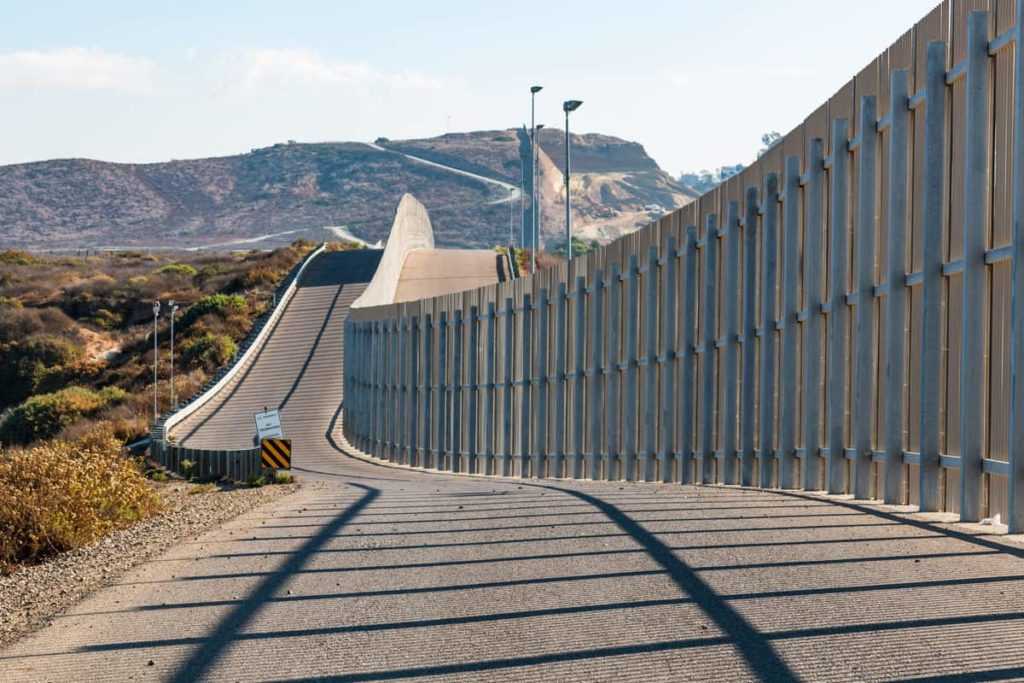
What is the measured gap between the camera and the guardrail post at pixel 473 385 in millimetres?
38688

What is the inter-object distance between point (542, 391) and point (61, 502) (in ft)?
64.7

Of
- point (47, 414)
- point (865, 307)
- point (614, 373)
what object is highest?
point (865, 307)

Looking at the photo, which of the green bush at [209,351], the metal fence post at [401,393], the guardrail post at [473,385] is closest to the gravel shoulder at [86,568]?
the guardrail post at [473,385]

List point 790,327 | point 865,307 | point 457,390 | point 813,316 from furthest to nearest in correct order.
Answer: point 457,390
point 790,327
point 813,316
point 865,307

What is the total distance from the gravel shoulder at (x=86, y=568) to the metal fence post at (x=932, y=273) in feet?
22.3

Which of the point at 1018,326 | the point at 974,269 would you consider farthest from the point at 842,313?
the point at 1018,326

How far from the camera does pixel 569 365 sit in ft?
104

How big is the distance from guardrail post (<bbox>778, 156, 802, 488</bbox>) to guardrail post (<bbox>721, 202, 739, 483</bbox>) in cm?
263

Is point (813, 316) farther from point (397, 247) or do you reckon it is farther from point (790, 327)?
point (397, 247)

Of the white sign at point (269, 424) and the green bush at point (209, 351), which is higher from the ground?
the green bush at point (209, 351)

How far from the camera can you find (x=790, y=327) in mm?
18281

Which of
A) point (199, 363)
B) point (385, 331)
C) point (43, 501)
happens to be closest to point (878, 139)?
point (43, 501)

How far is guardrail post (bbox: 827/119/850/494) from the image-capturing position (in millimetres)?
16109

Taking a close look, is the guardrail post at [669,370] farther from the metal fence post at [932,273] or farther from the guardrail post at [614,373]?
the metal fence post at [932,273]
